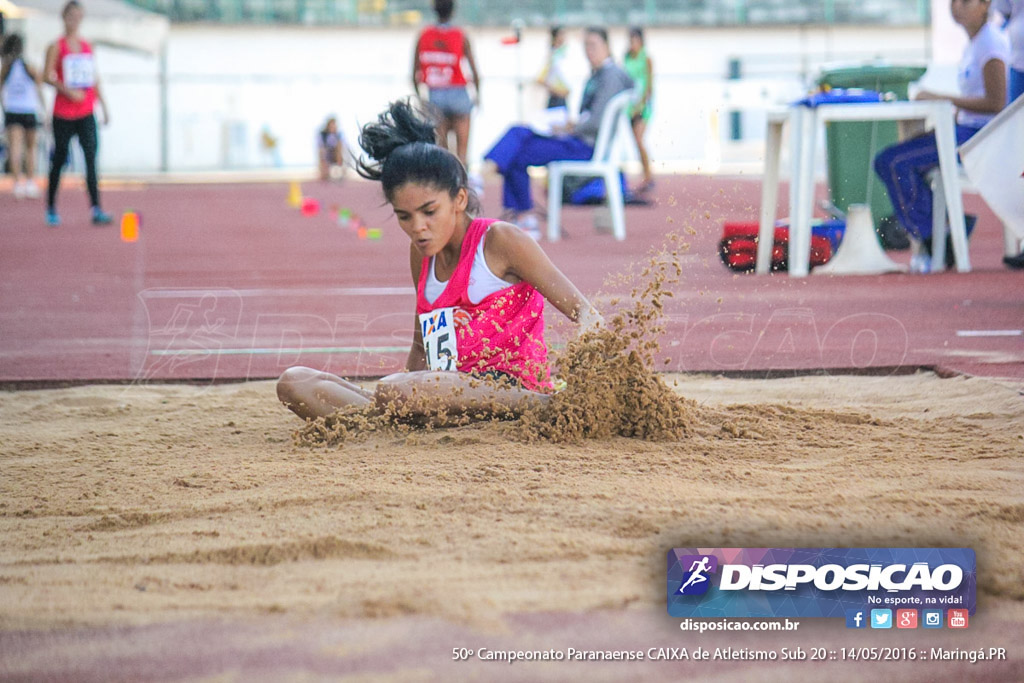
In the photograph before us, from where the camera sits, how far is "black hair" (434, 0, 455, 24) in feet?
30.9

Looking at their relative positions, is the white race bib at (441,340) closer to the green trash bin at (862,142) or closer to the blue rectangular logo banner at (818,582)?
Answer: the blue rectangular logo banner at (818,582)

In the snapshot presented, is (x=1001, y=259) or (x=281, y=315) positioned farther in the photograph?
(x=1001, y=259)

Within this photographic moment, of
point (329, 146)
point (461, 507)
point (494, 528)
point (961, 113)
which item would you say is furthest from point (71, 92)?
point (329, 146)

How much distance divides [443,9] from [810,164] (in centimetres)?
442

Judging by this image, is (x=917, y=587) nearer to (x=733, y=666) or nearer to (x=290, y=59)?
(x=733, y=666)

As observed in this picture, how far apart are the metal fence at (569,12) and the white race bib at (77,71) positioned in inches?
916

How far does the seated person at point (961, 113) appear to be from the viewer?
6.05m

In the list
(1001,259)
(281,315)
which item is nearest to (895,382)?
(281,315)

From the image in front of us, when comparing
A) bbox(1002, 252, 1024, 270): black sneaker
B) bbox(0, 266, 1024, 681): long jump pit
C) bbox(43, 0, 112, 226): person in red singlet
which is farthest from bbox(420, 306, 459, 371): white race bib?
bbox(43, 0, 112, 226): person in red singlet

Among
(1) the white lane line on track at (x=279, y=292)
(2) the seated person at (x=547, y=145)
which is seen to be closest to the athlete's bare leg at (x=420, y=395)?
(1) the white lane line on track at (x=279, y=292)

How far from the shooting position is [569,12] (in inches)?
1335

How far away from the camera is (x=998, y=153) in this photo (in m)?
4.09

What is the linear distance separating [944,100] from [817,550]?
190 inches

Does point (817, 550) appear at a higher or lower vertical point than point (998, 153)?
lower
